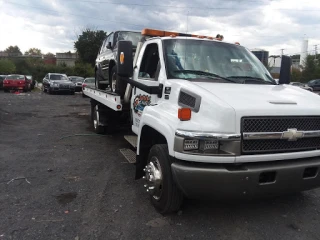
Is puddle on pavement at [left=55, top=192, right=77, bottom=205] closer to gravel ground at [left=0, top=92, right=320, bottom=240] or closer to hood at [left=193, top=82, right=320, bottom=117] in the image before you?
gravel ground at [left=0, top=92, right=320, bottom=240]

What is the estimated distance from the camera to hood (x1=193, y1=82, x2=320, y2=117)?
3.29 m

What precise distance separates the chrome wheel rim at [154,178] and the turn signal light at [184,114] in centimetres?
75

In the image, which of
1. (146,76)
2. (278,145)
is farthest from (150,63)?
(278,145)

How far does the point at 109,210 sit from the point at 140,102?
6.23ft

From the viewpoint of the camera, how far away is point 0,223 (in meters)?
3.69

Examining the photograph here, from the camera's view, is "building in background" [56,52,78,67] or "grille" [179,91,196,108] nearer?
"grille" [179,91,196,108]

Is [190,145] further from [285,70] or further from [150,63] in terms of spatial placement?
[285,70]

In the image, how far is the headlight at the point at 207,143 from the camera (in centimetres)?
319

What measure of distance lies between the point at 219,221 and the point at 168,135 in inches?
50.1

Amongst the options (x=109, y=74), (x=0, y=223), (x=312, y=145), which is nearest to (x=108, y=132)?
(x=109, y=74)

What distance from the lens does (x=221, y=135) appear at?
10.5 feet

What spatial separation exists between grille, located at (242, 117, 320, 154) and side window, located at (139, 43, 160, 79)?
6.22 ft

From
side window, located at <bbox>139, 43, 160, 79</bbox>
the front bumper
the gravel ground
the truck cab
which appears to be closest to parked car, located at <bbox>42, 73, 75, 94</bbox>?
the truck cab

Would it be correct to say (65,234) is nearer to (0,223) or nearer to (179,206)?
(0,223)
